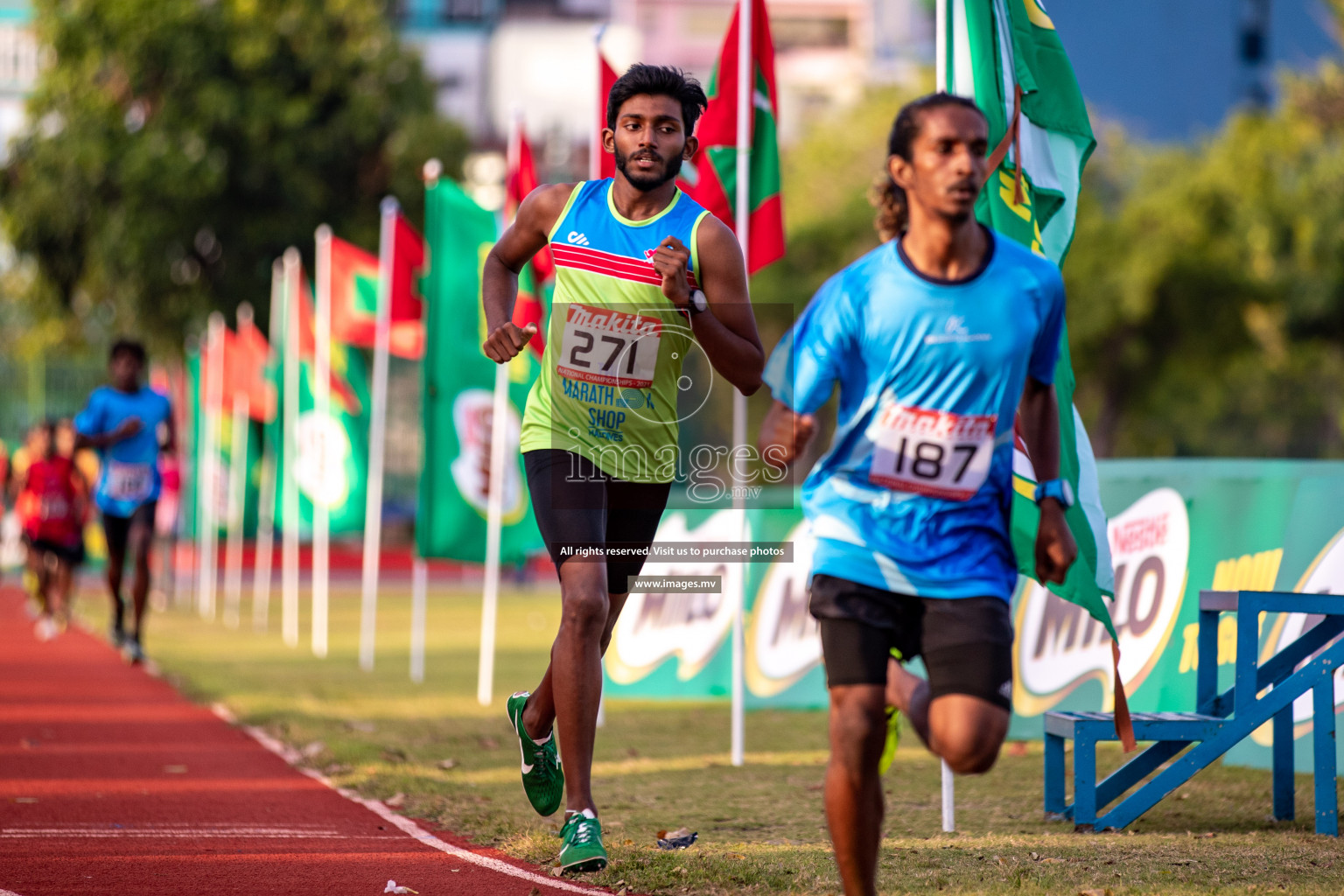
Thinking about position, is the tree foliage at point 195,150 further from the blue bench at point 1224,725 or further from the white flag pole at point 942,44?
the blue bench at point 1224,725

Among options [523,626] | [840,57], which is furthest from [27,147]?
[840,57]

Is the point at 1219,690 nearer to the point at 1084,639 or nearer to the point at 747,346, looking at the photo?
the point at 1084,639

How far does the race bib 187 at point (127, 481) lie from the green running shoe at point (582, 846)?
9.05 meters

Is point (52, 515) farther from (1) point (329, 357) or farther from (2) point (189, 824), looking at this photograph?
(2) point (189, 824)

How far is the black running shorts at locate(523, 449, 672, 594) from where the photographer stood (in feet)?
18.1

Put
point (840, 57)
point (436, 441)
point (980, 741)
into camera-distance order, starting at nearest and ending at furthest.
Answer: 1. point (980, 741)
2. point (436, 441)
3. point (840, 57)

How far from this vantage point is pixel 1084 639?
30.3ft

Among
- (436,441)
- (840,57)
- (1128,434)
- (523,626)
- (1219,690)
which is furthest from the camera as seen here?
(840,57)

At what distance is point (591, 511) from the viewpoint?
5551mm

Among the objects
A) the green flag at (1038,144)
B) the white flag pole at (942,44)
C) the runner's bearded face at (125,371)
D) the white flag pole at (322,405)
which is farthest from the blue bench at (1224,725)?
the white flag pole at (322,405)

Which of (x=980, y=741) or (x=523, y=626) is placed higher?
(x=980, y=741)

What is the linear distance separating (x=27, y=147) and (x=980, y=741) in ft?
110

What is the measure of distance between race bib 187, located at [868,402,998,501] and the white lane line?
6.05ft

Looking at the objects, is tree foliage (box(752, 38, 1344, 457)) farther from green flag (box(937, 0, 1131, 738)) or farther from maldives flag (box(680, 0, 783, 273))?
green flag (box(937, 0, 1131, 738))
